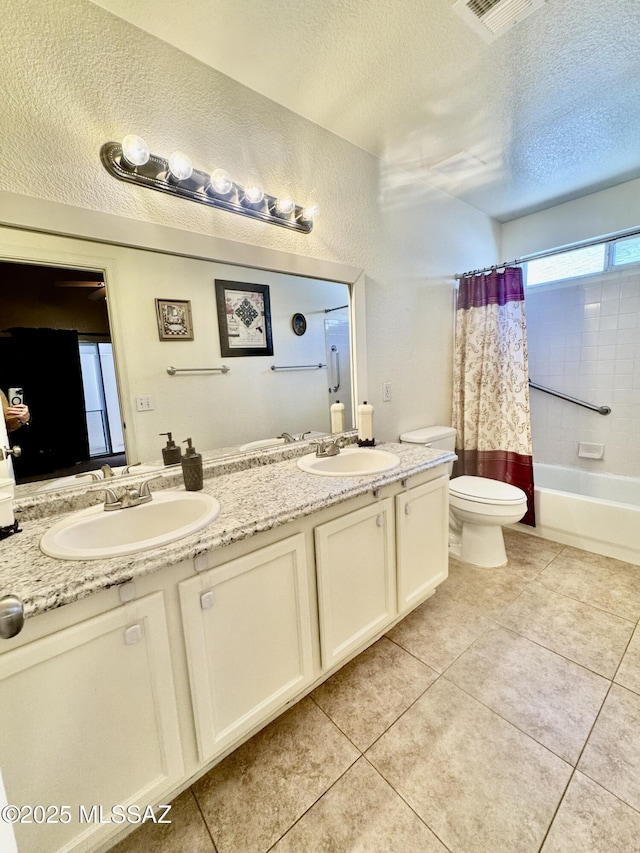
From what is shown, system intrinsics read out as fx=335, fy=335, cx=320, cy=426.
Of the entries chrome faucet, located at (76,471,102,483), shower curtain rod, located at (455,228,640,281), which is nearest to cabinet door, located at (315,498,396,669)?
chrome faucet, located at (76,471,102,483)

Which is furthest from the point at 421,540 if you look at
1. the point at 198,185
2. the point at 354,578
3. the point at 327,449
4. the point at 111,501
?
the point at 198,185

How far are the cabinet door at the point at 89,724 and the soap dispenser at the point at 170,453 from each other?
62 cm

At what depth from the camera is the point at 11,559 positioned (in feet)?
2.70

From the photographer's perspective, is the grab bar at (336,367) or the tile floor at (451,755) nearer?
the tile floor at (451,755)

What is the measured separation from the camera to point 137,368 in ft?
4.13

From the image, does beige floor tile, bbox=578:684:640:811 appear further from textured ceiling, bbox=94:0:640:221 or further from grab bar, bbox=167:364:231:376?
textured ceiling, bbox=94:0:640:221

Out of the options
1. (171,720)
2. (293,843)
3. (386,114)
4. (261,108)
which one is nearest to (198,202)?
A: (261,108)

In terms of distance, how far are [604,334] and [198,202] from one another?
2908 mm

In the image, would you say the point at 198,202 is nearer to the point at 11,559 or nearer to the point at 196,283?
the point at 196,283

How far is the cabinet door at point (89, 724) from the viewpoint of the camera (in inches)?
27.0

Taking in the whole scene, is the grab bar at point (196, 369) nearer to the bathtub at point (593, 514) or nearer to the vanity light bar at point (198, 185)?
the vanity light bar at point (198, 185)

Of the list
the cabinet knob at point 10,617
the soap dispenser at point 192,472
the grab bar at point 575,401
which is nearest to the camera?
the cabinet knob at point 10,617

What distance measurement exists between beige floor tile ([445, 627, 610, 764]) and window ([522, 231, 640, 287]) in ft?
7.87

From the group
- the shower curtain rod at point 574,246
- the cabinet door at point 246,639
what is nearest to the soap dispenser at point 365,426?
the cabinet door at point 246,639
